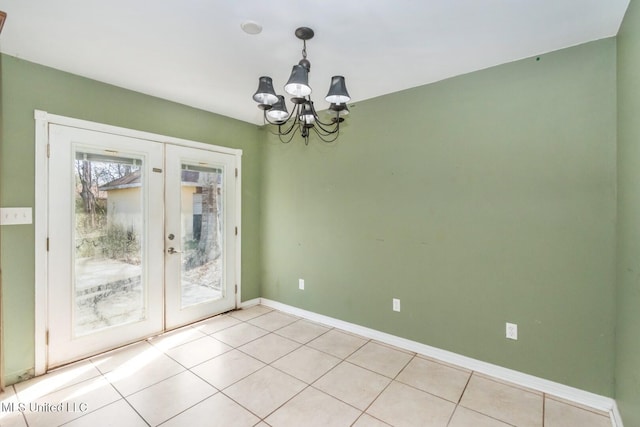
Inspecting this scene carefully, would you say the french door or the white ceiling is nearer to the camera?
the white ceiling

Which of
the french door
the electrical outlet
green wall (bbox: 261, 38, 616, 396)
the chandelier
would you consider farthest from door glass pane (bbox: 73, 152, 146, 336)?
the electrical outlet

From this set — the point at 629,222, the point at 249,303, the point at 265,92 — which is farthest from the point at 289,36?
the point at 249,303

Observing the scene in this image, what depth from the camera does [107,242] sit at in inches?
108

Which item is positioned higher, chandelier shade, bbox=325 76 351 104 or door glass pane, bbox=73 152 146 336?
chandelier shade, bbox=325 76 351 104

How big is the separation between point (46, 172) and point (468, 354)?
12.7 feet

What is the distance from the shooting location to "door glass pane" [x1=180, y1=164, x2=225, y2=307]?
10.9 ft

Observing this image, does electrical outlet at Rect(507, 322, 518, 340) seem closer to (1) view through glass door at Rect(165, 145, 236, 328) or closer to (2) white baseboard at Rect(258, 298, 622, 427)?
(2) white baseboard at Rect(258, 298, 622, 427)

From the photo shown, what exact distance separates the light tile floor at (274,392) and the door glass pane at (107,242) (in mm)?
398

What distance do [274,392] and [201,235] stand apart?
6.69 feet

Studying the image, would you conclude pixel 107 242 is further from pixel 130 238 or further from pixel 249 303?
pixel 249 303

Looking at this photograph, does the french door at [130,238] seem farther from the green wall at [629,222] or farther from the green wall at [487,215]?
the green wall at [629,222]

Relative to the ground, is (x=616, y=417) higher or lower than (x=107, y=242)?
lower

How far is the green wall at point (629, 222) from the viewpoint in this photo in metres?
1.54

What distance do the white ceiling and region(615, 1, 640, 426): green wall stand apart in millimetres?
301
